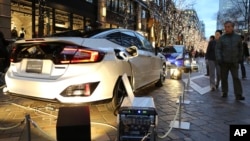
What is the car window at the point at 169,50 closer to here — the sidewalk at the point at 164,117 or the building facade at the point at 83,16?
the building facade at the point at 83,16

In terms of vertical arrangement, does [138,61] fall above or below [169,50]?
below

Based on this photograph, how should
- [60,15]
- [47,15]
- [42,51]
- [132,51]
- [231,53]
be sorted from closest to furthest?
[42,51] → [132,51] → [231,53] → [47,15] → [60,15]

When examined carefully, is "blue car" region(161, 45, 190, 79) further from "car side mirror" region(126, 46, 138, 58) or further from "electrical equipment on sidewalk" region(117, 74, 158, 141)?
"electrical equipment on sidewalk" region(117, 74, 158, 141)

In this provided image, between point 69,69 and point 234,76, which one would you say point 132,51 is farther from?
point 234,76

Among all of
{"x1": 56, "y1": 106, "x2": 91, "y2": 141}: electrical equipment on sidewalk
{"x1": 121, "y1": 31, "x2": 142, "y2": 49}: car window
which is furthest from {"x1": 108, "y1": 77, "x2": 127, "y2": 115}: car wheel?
{"x1": 56, "y1": 106, "x2": 91, "y2": 141}: electrical equipment on sidewalk

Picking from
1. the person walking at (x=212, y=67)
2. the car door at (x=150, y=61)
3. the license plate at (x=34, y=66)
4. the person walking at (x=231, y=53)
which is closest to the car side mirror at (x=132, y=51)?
the car door at (x=150, y=61)

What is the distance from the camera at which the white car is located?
4.95 metres

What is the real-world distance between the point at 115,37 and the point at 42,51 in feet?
5.23

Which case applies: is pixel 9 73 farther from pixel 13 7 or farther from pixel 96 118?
pixel 13 7

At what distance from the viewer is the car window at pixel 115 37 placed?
6.10 meters

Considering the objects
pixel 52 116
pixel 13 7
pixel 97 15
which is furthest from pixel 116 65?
pixel 97 15

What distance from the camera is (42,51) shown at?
5.19 m

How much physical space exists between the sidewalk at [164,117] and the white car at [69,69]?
463 millimetres

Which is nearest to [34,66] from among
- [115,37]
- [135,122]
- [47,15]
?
[115,37]
